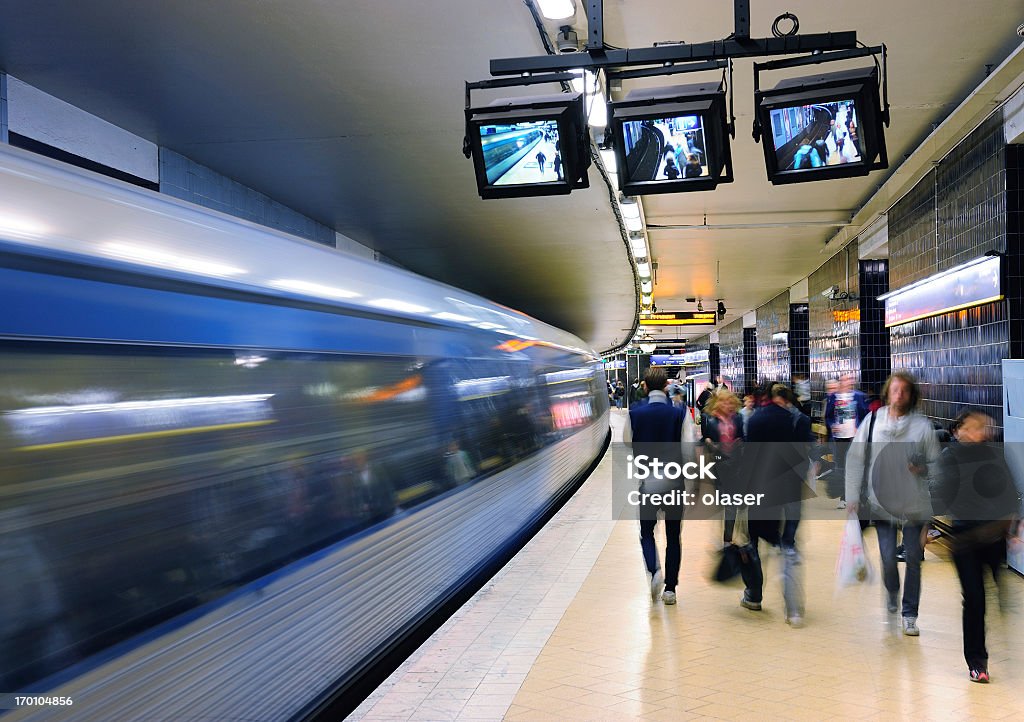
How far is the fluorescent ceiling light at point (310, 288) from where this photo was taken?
11.1ft

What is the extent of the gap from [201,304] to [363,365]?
1322 mm

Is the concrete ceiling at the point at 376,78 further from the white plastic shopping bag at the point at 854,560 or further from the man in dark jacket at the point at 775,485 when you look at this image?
the white plastic shopping bag at the point at 854,560

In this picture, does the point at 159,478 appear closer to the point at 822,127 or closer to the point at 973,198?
the point at 822,127

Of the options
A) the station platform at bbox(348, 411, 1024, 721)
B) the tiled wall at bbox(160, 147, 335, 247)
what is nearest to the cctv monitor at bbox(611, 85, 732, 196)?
the station platform at bbox(348, 411, 1024, 721)

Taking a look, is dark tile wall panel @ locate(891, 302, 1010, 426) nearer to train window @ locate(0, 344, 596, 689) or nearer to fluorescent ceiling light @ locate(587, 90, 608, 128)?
fluorescent ceiling light @ locate(587, 90, 608, 128)

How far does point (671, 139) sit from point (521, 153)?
97 centimetres

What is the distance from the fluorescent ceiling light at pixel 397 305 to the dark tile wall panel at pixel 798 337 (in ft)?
63.4

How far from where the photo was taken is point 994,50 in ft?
22.5

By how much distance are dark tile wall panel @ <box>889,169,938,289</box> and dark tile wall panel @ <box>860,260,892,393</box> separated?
8.24ft

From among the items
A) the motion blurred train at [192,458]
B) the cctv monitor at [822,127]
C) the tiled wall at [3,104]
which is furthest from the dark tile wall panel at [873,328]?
the tiled wall at [3,104]

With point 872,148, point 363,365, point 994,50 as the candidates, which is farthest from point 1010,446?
point 363,365

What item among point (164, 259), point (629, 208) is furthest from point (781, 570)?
point (629, 208)

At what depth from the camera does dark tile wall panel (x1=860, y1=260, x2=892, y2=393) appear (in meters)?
14.7

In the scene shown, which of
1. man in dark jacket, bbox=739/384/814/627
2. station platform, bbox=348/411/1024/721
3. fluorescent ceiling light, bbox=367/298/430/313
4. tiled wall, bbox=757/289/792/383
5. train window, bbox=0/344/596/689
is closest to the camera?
train window, bbox=0/344/596/689
